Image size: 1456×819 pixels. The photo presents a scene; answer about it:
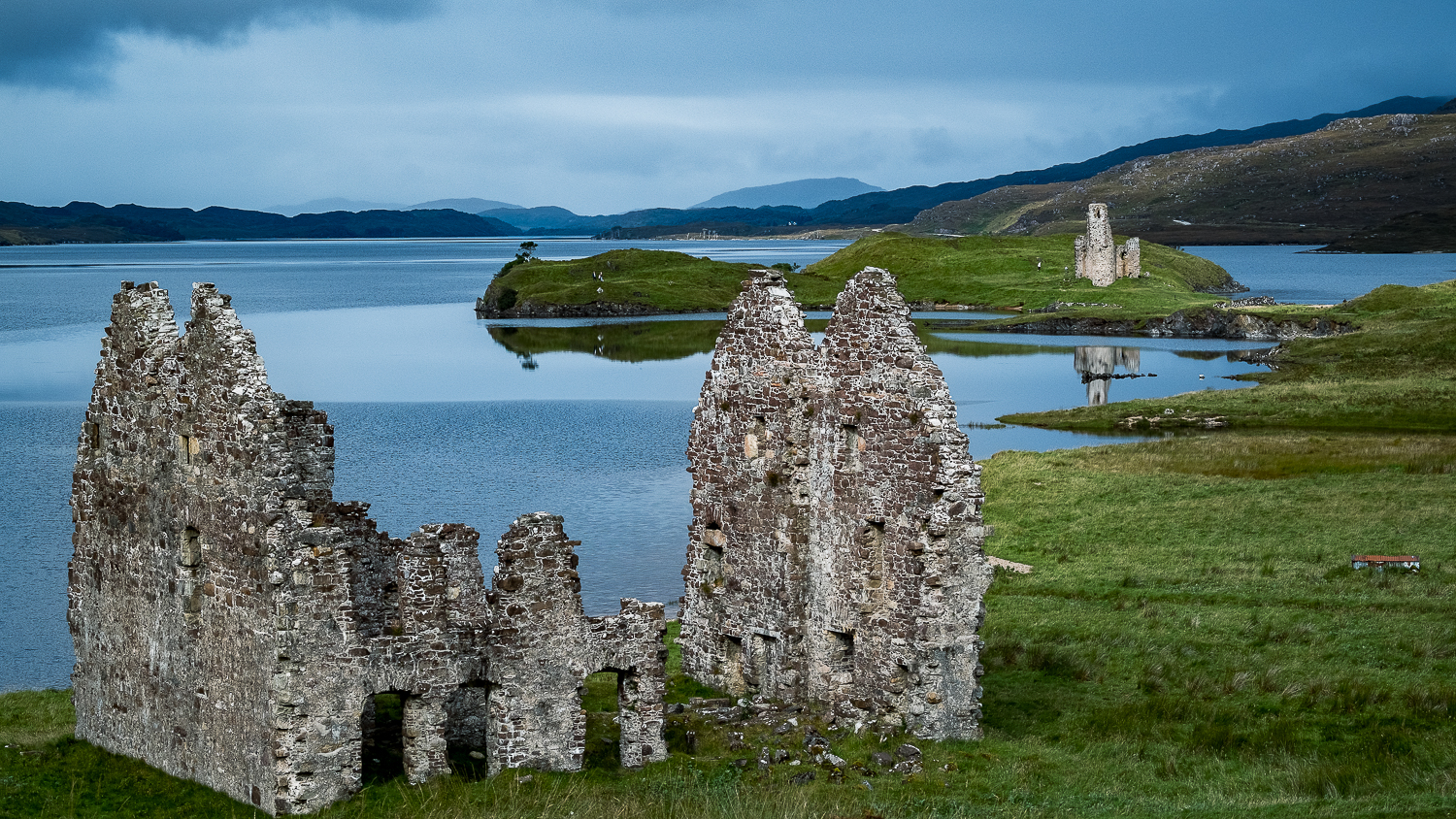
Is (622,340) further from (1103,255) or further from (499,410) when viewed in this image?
(1103,255)

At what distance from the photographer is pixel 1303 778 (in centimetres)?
2172

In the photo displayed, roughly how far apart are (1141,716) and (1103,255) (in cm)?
13511

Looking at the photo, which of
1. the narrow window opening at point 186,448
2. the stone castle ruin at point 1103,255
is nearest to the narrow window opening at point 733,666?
the narrow window opening at point 186,448

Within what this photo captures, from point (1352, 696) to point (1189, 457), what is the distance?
34070 millimetres

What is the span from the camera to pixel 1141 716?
2578cm

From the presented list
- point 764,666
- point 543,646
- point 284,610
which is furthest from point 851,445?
point 284,610

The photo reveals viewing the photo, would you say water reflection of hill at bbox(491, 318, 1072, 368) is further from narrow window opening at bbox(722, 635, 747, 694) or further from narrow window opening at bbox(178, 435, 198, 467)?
narrow window opening at bbox(178, 435, 198, 467)

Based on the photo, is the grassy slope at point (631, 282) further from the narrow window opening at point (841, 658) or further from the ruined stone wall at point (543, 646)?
the ruined stone wall at point (543, 646)

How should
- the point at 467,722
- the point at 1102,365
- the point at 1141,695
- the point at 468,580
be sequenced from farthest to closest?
the point at 1102,365 → the point at 1141,695 → the point at 467,722 → the point at 468,580

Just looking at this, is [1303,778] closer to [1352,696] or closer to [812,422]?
[1352,696]

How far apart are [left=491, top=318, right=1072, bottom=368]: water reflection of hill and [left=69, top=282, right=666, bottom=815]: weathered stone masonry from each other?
8895 centimetres

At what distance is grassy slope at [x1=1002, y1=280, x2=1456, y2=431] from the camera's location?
233 feet

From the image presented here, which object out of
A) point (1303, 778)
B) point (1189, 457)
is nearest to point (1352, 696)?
point (1303, 778)

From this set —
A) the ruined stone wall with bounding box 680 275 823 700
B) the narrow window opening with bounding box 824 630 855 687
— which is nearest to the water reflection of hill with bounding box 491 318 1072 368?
Answer: the ruined stone wall with bounding box 680 275 823 700
